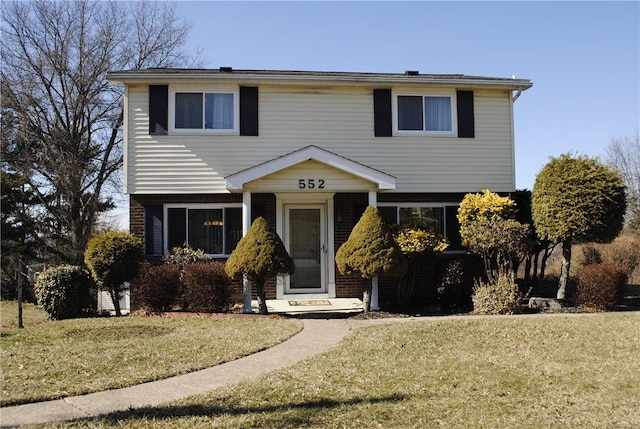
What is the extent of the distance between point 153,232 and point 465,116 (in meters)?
8.79

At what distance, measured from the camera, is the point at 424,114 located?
49.5 ft

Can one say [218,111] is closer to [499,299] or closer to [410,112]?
[410,112]

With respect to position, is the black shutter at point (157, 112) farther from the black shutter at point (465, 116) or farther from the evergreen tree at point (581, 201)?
the evergreen tree at point (581, 201)

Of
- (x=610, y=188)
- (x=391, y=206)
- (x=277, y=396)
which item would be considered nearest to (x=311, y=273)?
(x=391, y=206)

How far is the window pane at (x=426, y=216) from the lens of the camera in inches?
595

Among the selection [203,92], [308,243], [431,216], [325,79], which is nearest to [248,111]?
[203,92]

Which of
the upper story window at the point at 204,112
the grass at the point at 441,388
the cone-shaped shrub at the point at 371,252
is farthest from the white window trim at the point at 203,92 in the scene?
the grass at the point at 441,388

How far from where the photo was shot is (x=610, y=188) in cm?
1245

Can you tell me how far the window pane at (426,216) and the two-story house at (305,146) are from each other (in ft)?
0.10

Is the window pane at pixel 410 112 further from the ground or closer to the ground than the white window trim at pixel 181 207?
further from the ground

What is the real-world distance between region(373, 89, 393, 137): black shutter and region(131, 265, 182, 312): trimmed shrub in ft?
21.1

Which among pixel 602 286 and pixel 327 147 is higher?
pixel 327 147

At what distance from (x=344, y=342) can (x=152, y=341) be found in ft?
10.4

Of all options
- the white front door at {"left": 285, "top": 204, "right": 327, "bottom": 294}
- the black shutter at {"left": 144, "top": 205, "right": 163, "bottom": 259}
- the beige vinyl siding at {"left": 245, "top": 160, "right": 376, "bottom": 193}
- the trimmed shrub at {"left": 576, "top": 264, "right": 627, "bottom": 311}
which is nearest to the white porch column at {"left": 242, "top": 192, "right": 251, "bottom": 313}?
the beige vinyl siding at {"left": 245, "top": 160, "right": 376, "bottom": 193}
